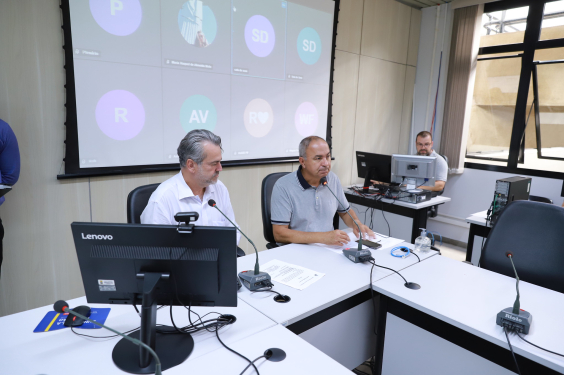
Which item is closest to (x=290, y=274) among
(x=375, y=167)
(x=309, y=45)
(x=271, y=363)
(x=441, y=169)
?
(x=271, y=363)

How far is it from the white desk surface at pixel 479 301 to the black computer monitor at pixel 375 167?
1614 millimetres

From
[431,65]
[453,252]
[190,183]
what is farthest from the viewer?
[431,65]

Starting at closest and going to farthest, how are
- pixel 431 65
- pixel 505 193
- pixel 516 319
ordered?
pixel 516 319, pixel 505 193, pixel 431 65

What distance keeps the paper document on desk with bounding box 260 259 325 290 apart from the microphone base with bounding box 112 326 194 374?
1.70 ft

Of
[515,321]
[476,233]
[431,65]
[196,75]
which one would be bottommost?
[476,233]

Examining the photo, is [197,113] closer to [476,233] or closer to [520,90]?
[476,233]

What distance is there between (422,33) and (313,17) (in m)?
2.04

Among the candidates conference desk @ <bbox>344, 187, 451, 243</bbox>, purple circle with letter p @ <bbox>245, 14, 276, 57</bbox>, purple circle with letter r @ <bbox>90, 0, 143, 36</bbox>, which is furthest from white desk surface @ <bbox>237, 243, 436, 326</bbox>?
purple circle with letter p @ <bbox>245, 14, 276, 57</bbox>

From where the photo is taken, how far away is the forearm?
77.0 inches

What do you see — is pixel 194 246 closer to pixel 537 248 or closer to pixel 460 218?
pixel 537 248

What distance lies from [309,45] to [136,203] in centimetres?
242

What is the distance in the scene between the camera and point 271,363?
0.99 m

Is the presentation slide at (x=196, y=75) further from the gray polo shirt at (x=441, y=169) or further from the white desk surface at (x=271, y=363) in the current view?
the white desk surface at (x=271, y=363)

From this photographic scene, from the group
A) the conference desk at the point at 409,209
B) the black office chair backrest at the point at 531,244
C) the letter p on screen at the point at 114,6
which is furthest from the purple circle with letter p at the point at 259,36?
the black office chair backrest at the point at 531,244
